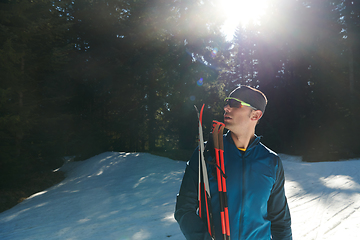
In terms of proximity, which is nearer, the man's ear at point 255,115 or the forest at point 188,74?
the man's ear at point 255,115

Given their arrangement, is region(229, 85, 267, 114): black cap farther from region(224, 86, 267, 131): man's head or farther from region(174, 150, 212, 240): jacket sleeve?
region(174, 150, 212, 240): jacket sleeve

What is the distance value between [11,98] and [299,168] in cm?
1347

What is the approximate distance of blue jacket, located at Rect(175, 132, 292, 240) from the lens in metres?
1.37

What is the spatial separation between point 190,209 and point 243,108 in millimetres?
707

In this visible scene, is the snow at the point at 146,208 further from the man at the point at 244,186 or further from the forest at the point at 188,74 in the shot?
the forest at the point at 188,74

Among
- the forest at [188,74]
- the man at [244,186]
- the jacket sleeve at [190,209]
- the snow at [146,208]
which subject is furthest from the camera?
the forest at [188,74]

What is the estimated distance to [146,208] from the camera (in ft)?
20.5

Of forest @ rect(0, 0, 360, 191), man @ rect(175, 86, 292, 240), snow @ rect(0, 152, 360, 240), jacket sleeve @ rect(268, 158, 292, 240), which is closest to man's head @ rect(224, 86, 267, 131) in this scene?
man @ rect(175, 86, 292, 240)

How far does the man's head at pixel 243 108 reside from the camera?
1533mm

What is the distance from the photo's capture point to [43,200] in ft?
27.2

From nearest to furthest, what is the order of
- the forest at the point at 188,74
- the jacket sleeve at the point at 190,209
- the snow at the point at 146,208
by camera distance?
the jacket sleeve at the point at 190,209 < the snow at the point at 146,208 < the forest at the point at 188,74

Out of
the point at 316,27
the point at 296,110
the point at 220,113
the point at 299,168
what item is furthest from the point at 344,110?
the point at 299,168

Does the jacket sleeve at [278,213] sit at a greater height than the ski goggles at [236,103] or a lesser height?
lesser

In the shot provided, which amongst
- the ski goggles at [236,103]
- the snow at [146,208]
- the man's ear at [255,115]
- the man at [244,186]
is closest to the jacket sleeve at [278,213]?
the man at [244,186]
